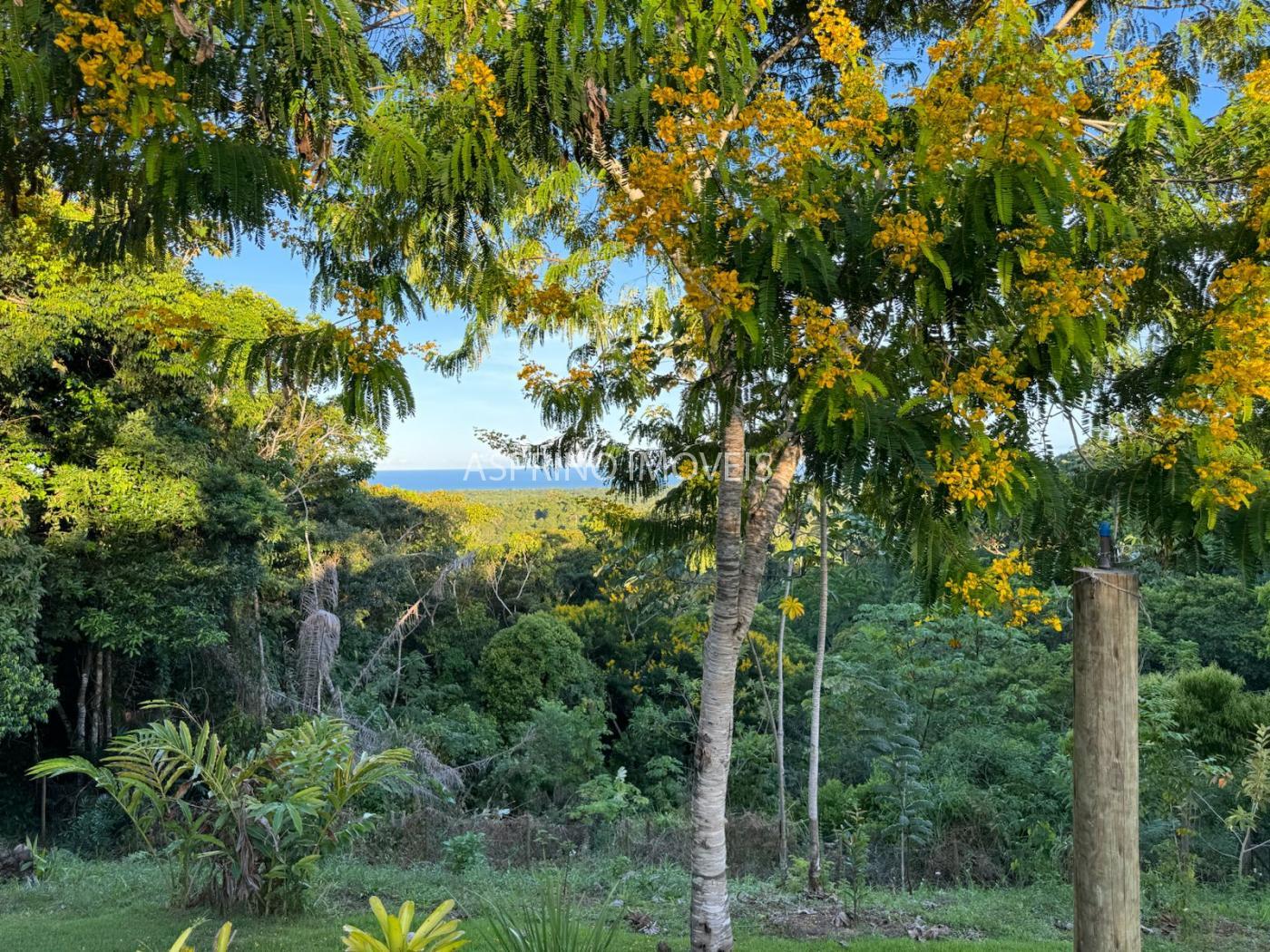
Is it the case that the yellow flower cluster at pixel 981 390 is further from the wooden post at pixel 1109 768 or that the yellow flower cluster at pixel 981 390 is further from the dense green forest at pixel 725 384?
the wooden post at pixel 1109 768

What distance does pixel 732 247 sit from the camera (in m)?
2.54

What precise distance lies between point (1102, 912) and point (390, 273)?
2.89 metres

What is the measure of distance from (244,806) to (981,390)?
3.96 m

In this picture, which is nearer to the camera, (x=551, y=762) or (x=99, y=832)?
(x=99, y=832)

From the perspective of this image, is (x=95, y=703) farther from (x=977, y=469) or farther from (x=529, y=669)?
(x=977, y=469)

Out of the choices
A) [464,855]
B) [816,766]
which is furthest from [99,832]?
[816,766]

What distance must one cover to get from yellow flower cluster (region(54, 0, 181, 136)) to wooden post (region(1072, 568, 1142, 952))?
2477 millimetres

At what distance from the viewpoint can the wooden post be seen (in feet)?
6.98

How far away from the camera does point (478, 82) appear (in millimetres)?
2508

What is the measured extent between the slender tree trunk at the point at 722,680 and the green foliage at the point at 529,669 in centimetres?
1135

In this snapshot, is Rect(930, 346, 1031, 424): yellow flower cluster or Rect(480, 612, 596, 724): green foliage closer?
Rect(930, 346, 1031, 424): yellow flower cluster

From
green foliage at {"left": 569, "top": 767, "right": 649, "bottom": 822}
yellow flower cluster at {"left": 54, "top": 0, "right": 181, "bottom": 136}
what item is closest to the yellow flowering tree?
yellow flower cluster at {"left": 54, "top": 0, "right": 181, "bottom": 136}

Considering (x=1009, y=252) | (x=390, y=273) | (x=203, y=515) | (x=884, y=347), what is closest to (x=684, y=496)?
(x=884, y=347)

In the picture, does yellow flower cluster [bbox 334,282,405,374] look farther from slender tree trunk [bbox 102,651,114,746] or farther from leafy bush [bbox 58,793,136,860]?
slender tree trunk [bbox 102,651,114,746]
